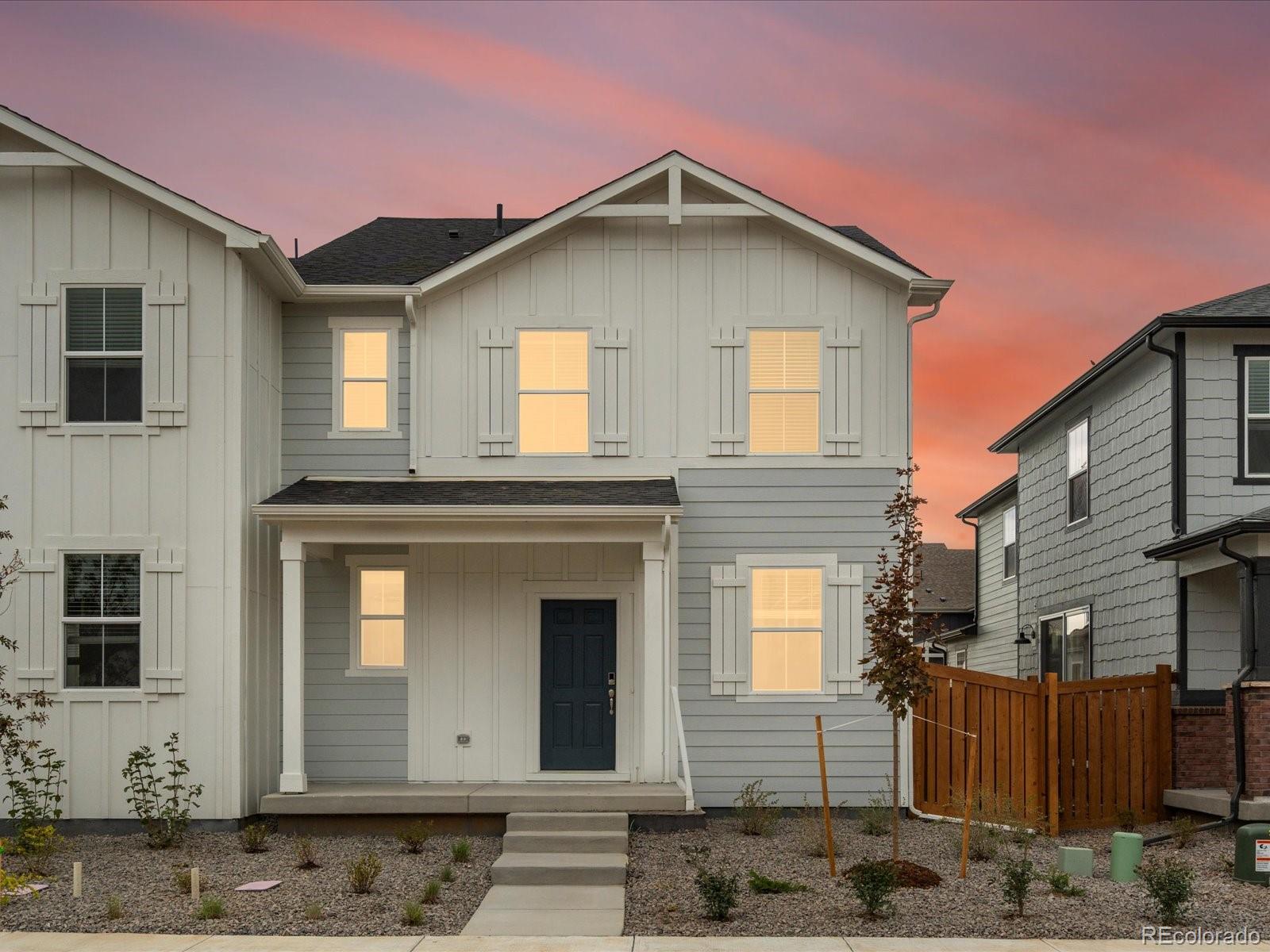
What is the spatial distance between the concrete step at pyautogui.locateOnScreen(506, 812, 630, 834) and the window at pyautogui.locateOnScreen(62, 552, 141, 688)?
4.16 meters

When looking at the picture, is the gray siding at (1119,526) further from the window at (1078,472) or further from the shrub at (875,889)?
the shrub at (875,889)

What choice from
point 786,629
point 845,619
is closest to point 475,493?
point 786,629

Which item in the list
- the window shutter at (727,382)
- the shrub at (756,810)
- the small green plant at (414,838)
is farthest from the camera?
the window shutter at (727,382)

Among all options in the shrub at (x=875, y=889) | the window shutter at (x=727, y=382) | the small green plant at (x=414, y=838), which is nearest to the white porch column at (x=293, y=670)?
the small green plant at (x=414, y=838)

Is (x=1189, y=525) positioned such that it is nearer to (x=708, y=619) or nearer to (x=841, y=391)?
(x=841, y=391)

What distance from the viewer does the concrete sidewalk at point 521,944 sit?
8.74 m

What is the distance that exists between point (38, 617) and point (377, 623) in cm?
347

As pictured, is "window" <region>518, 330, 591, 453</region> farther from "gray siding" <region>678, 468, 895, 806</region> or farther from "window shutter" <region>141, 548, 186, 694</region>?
"window shutter" <region>141, 548, 186, 694</region>

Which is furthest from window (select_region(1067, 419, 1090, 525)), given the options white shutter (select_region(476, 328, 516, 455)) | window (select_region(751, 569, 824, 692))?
white shutter (select_region(476, 328, 516, 455))

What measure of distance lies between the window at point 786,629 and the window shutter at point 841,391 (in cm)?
151

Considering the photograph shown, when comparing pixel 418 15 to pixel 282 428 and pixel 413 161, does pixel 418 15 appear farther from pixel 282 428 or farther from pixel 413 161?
pixel 282 428

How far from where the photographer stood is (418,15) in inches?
644

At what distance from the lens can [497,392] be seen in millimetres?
15148

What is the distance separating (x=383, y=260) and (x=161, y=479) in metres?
4.01
